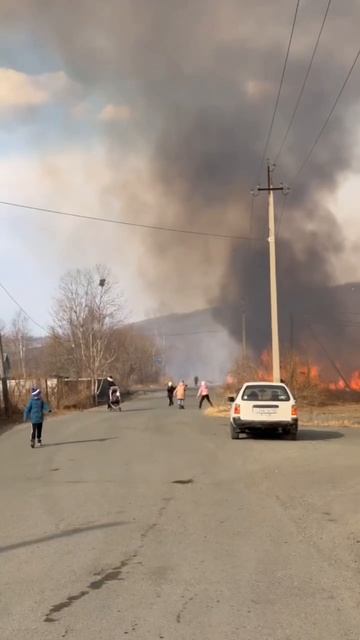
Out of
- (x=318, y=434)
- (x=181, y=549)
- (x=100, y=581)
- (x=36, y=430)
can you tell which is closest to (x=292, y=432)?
(x=318, y=434)

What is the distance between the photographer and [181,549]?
625cm

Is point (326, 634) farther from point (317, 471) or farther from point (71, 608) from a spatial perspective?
point (317, 471)

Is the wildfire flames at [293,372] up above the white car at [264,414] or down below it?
above

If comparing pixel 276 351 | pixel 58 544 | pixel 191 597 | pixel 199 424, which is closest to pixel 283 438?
pixel 199 424

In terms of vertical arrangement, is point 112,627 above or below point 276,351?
below

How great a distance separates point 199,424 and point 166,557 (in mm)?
17350

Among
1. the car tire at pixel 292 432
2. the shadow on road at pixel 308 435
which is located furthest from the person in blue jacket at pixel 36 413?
the car tire at pixel 292 432

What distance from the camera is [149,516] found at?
7848mm

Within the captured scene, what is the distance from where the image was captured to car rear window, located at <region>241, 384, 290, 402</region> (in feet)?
57.8

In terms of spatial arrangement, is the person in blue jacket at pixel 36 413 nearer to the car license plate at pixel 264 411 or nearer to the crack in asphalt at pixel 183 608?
the car license plate at pixel 264 411

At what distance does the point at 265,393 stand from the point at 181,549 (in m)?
11.8

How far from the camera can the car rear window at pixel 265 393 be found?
17625 mm

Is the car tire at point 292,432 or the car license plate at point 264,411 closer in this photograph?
the car license plate at point 264,411

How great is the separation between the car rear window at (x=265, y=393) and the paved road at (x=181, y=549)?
4343 mm
